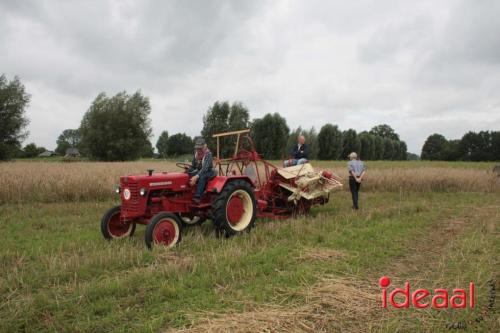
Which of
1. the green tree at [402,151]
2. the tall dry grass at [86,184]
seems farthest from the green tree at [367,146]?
the tall dry grass at [86,184]

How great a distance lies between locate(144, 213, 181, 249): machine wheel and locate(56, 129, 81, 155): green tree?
11026 centimetres

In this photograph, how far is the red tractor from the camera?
644cm

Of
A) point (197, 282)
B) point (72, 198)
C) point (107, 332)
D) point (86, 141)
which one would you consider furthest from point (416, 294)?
point (86, 141)

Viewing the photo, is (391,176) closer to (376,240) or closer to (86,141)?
(376,240)

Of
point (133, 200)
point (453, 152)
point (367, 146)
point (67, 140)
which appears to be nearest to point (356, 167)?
point (133, 200)

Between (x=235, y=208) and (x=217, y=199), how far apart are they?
524 mm

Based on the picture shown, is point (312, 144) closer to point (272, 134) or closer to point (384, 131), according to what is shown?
point (272, 134)

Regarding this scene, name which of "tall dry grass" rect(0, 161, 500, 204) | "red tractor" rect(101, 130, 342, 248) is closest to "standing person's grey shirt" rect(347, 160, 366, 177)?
"red tractor" rect(101, 130, 342, 248)

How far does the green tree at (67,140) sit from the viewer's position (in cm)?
10638

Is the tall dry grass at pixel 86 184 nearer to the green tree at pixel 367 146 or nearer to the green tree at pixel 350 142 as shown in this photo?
the green tree at pixel 350 142

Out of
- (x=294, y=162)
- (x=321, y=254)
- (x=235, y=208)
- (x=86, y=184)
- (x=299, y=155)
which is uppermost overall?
(x=299, y=155)

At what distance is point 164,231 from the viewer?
6203mm

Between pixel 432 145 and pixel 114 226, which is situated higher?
pixel 432 145

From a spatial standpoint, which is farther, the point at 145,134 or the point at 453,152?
the point at 453,152
